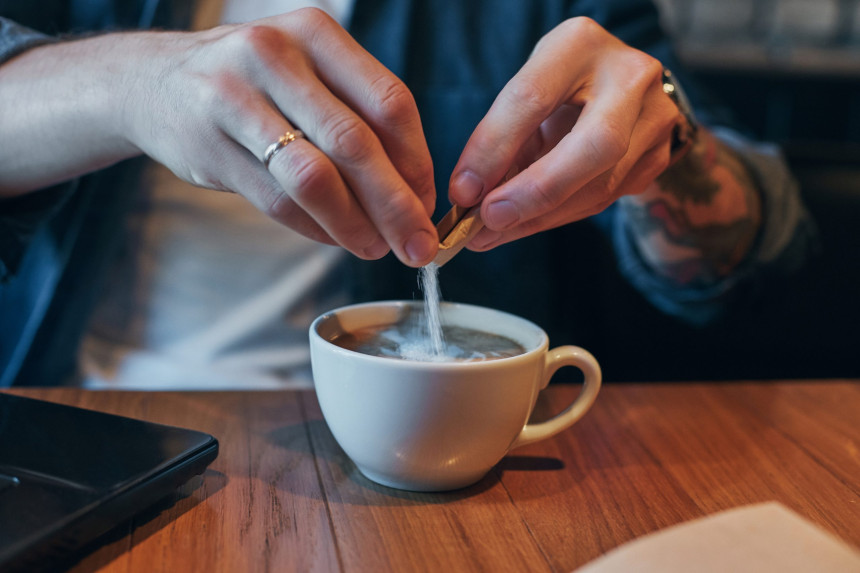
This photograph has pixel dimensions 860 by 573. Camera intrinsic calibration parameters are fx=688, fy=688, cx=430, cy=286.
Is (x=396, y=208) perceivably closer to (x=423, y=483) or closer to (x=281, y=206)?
(x=281, y=206)

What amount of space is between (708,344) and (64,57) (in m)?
1.28

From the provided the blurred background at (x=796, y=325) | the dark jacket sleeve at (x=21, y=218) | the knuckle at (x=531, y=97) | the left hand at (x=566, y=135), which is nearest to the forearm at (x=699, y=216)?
the blurred background at (x=796, y=325)

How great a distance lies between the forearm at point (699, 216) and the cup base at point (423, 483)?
53 cm

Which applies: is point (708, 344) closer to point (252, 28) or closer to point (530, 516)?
point (530, 516)

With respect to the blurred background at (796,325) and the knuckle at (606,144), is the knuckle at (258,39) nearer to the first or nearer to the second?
the knuckle at (606,144)

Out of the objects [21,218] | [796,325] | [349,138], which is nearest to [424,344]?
[349,138]

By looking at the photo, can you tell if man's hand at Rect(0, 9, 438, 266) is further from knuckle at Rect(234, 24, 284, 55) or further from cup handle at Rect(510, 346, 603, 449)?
cup handle at Rect(510, 346, 603, 449)

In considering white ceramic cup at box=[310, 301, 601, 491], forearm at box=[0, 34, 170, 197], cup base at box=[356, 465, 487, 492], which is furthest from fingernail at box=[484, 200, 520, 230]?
forearm at box=[0, 34, 170, 197]

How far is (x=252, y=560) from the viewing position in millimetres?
448

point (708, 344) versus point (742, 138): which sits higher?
point (742, 138)

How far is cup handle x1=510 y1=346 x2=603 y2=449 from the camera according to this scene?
0.59 m

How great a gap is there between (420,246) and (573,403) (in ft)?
0.65

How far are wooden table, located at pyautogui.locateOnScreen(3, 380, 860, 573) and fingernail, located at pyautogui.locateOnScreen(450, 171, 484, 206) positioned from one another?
0.24m

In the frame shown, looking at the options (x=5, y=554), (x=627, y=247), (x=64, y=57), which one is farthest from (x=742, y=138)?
(x=5, y=554)
